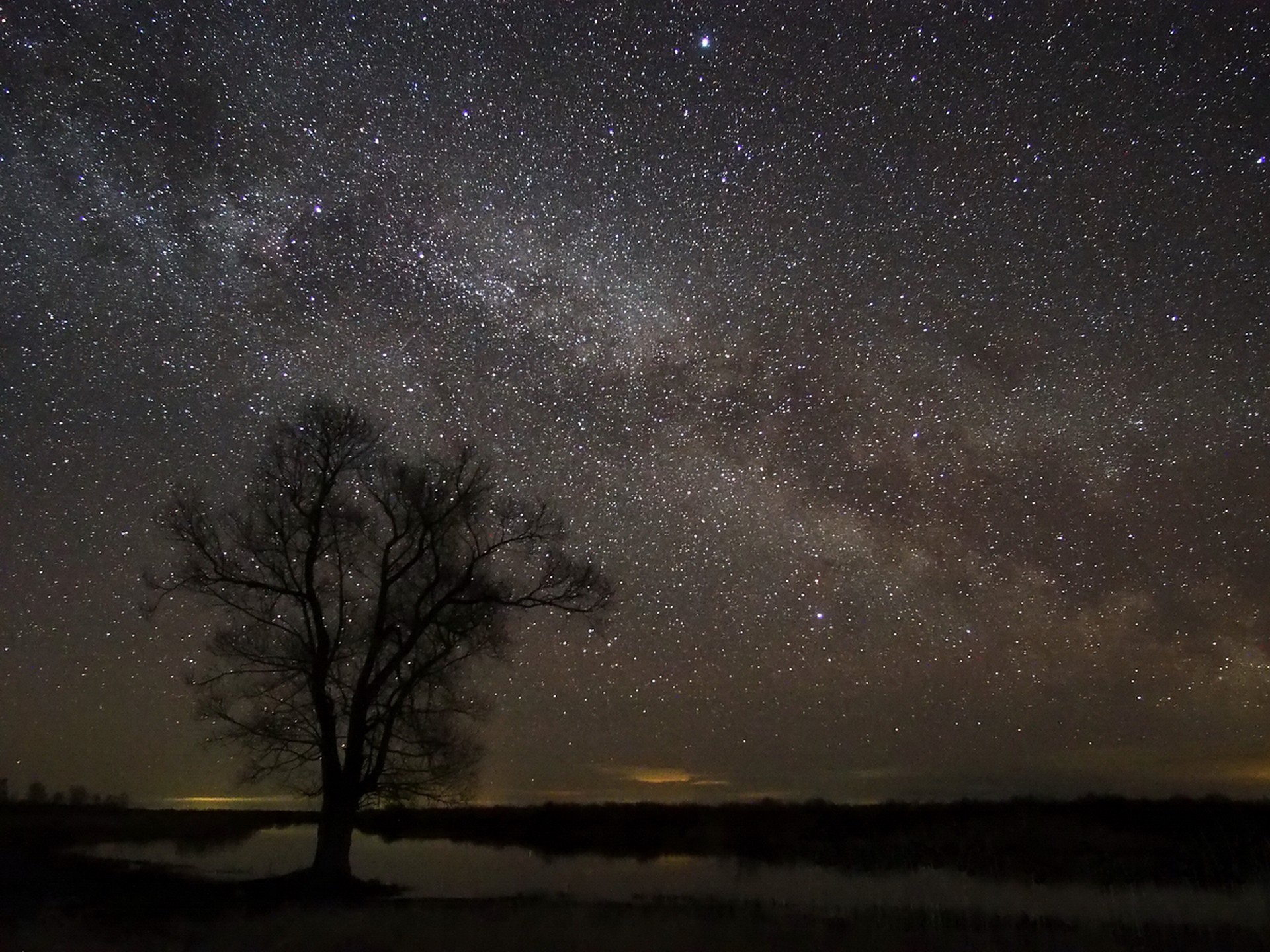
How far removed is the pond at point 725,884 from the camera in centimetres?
1752

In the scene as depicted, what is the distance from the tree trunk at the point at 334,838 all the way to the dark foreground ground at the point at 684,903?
512mm

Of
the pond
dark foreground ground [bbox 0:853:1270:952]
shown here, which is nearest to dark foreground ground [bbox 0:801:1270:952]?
dark foreground ground [bbox 0:853:1270:952]

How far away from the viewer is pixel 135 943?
45.6 ft

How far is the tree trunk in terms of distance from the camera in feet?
68.8

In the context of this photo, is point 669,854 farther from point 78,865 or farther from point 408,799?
point 78,865

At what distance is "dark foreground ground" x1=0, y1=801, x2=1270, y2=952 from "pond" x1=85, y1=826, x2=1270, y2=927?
1.21m

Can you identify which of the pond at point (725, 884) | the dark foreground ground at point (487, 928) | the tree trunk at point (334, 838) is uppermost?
the tree trunk at point (334, 838)

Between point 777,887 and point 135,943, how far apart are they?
1252 centimetres

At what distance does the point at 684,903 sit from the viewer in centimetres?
1819

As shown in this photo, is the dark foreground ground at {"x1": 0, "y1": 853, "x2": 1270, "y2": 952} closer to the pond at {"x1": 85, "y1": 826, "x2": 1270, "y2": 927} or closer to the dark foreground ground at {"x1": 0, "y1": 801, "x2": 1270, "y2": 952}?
the dark foreground ground at {"x1": 0, "y1": 801, "x2": 1270, "y2": 952}

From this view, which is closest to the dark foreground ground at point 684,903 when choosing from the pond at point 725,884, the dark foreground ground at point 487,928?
the dark foreground ground at point 487,928

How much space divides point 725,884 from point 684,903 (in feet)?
15.6

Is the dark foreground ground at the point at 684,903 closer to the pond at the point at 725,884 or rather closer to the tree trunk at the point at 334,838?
the tree trunk at the point at 334,838

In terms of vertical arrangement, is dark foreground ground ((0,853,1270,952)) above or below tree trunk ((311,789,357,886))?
below
